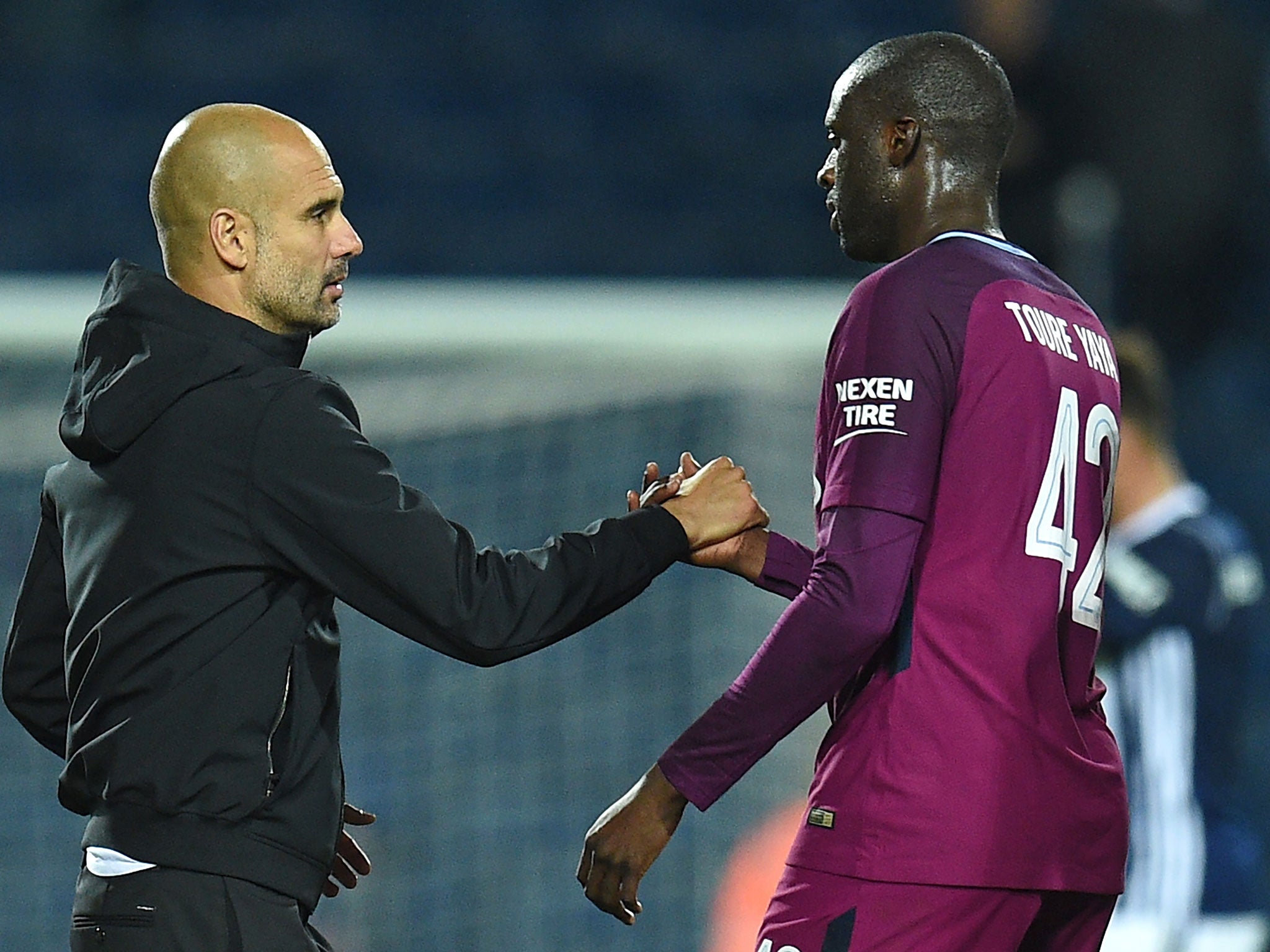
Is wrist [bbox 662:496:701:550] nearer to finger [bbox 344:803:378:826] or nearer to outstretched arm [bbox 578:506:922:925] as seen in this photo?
outstretched arm [bbox 578:506:922:925]

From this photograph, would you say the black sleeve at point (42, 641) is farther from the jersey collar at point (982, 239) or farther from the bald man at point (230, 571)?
the jersey collar at point (982, 239)

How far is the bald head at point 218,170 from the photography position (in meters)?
2.50

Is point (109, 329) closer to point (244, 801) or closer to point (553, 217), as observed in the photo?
point (244, 801)

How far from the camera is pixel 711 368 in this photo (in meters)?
5.57

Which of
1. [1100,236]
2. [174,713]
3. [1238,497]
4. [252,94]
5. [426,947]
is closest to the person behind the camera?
[174,713]

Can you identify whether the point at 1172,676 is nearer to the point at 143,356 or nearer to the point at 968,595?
the point at 968,595

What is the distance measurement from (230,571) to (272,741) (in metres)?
0.21

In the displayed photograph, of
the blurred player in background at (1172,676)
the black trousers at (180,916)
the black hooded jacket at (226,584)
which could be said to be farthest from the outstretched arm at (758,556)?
the blurred player in background at (1172,676)

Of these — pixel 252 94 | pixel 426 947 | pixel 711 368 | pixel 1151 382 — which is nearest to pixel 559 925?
pixel 426 947

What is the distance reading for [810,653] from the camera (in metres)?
2.40

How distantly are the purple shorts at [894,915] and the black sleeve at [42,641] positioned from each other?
0.99m

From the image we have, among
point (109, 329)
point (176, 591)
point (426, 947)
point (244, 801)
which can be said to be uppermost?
point (109, 329)

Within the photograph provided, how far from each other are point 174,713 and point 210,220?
63cm

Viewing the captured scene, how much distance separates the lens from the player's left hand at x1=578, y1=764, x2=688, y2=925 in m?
2.47
